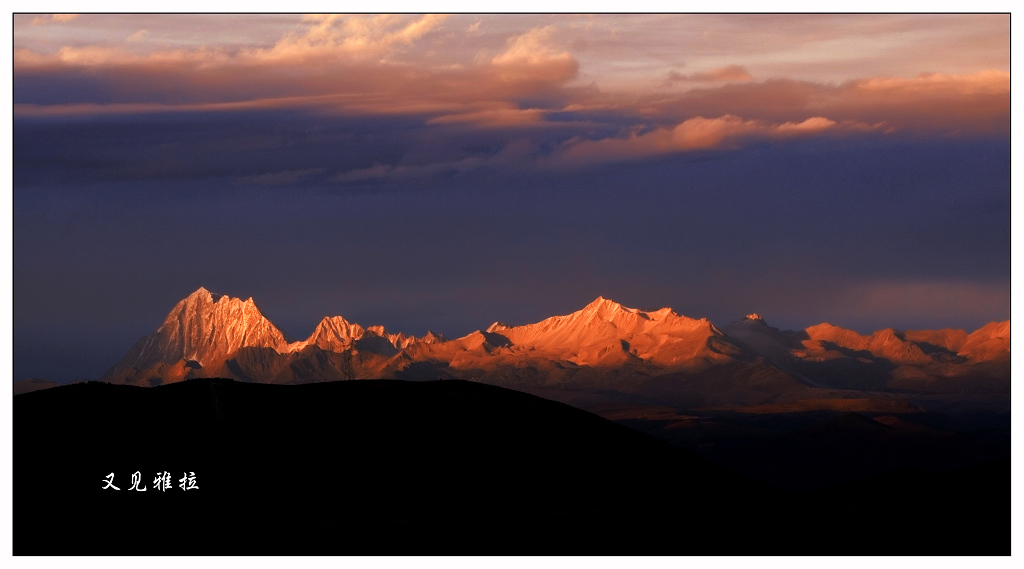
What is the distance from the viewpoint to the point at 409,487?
9675 cm

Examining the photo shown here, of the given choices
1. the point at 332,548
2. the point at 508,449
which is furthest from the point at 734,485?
the point at 332,548

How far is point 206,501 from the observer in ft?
295

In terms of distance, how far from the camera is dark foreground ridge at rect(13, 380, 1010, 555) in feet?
278

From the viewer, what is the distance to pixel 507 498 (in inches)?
3826

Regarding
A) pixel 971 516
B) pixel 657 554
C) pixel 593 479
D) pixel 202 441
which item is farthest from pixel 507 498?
pixel 971 516

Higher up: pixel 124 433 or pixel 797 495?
pixel 124 433

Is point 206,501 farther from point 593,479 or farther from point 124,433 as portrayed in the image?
point 593,479

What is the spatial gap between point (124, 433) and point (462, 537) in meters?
27.8

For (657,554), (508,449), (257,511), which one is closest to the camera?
(657,554)

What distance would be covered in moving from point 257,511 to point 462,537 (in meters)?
13.8

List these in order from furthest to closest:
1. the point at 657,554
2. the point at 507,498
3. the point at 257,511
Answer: the point at 507,498
the point at 257,511
the point at 657,554

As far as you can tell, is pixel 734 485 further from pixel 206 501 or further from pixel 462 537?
pixel 206 501

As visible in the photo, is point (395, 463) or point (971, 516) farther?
point (395, 463)

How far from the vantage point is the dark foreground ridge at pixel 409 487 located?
8481 centimetres
